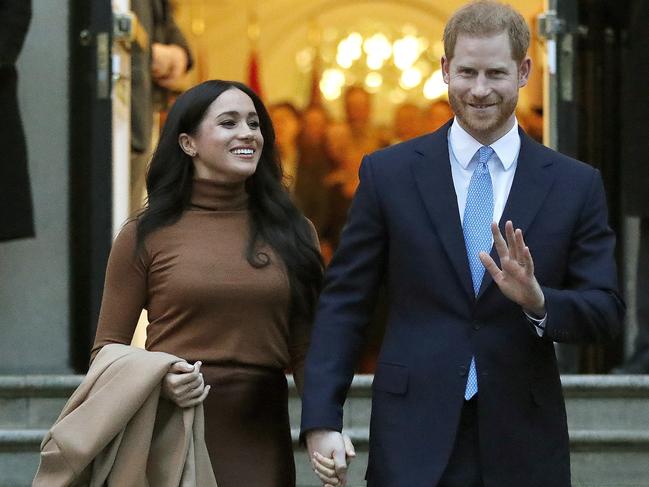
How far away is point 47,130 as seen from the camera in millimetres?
6062

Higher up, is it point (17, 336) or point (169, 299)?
point (169, 299)

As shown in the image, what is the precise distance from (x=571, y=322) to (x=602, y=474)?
220 centimetres

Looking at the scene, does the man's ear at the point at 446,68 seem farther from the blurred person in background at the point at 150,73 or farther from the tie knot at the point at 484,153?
the blurred person in background at the point at 150,73

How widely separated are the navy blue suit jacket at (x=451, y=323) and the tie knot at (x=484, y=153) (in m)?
0.08

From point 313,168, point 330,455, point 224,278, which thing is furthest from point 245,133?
point 313,168

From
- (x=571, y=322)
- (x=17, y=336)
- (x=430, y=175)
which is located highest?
(x=430, y=175)

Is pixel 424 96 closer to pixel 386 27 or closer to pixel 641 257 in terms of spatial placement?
pixel 386 27

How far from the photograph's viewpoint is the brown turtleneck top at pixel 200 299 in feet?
12.4

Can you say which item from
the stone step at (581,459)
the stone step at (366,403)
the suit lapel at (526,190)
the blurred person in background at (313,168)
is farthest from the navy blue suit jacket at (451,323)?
the blurred person in background at (313,168)

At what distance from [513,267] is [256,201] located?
1.12 m

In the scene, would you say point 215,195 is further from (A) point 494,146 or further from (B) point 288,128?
(B) point 288,128

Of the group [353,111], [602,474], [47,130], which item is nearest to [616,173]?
[602,474]

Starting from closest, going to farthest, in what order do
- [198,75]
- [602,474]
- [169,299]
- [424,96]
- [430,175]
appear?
[430,175] < [169,299] < [602,474] < [198,75] < [424,96]

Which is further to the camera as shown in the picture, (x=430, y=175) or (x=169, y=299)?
(x=169, y=299)
